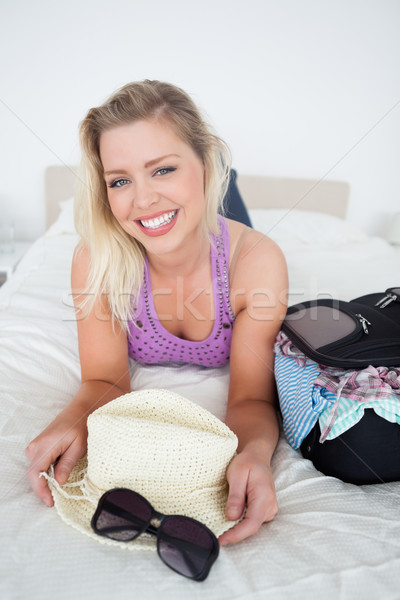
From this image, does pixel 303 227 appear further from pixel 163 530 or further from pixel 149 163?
pixel 163 530

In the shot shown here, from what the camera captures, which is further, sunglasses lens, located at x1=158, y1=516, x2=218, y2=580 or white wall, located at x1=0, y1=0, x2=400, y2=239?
white wall, located at x1=0, y1=0, x2=400, y2=239

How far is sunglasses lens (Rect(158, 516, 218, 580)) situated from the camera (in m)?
0.50

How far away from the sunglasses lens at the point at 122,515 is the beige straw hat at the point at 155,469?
0.02 metres

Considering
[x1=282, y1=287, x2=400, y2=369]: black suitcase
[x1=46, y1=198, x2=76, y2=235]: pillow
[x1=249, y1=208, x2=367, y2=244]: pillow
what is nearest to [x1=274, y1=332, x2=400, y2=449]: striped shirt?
[x1=282, y1=287, x2=400, y2=369]: black suitcase

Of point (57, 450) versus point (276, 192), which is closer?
point (57, 450)

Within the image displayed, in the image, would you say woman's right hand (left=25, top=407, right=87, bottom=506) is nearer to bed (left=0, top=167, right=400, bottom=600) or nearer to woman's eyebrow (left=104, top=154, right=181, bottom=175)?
bed (left=0, top=167, right=400, bottom=600)

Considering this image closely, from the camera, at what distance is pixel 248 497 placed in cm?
59

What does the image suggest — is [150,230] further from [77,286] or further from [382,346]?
[382,346]

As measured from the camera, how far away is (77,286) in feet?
3.25

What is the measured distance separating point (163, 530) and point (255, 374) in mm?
420

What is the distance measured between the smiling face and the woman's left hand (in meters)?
0.48

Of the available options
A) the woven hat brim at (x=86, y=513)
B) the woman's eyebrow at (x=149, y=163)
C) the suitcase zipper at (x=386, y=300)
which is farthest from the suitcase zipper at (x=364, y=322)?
the woman's eyebrow at (x=149, y=163)

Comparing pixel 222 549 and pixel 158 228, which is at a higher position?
pixel 158 228

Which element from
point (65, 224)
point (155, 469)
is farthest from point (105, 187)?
point (65, 224)
